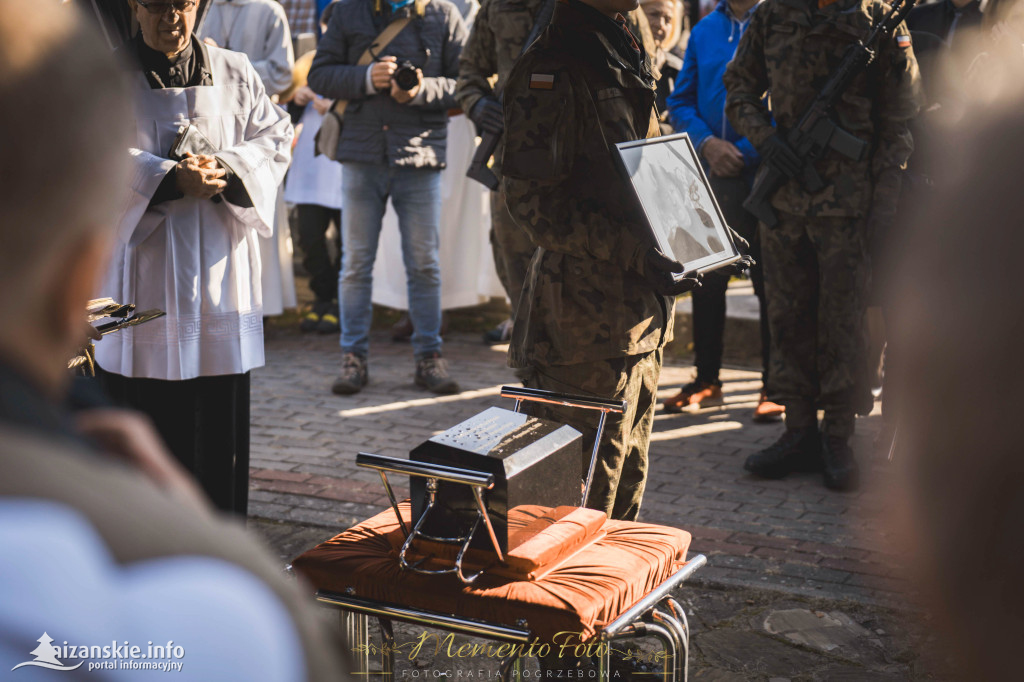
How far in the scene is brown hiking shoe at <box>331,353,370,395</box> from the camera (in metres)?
6.19

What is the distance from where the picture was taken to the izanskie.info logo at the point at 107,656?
23.5 inches

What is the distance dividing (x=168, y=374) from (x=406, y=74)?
2766 mm

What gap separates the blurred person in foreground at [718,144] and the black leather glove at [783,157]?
0.76m

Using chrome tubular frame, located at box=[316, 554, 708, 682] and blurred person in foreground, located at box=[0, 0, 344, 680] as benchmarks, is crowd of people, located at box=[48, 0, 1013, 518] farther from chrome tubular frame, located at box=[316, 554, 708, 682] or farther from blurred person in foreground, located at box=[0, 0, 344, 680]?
chrome tubular frame, located at box=[316, 554, 708, 682]

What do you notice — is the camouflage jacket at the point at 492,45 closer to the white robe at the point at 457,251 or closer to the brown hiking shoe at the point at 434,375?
the brown hiking shoe at the point at 434,375

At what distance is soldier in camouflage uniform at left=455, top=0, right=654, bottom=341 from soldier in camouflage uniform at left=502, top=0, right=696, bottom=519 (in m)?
1.38

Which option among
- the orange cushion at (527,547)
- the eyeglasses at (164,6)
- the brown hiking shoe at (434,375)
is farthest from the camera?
the brown hiking shoe at (434,375)

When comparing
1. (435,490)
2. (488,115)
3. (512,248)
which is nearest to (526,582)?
(435,490)

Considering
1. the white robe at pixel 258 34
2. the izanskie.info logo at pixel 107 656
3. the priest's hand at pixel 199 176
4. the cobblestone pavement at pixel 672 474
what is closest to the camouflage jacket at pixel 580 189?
the cobblestone pavement at pixel 672 474

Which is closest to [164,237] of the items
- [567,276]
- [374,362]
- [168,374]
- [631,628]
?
[168,374]

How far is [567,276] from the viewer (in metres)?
2.97

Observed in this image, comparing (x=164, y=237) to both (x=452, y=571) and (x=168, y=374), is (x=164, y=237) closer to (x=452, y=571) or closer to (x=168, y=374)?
(x=168, y=374)

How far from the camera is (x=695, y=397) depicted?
593 cm

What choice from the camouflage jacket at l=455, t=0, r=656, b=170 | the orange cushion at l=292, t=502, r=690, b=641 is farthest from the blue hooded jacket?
the orange cushion at l=292, t=502, r=690, b=641
